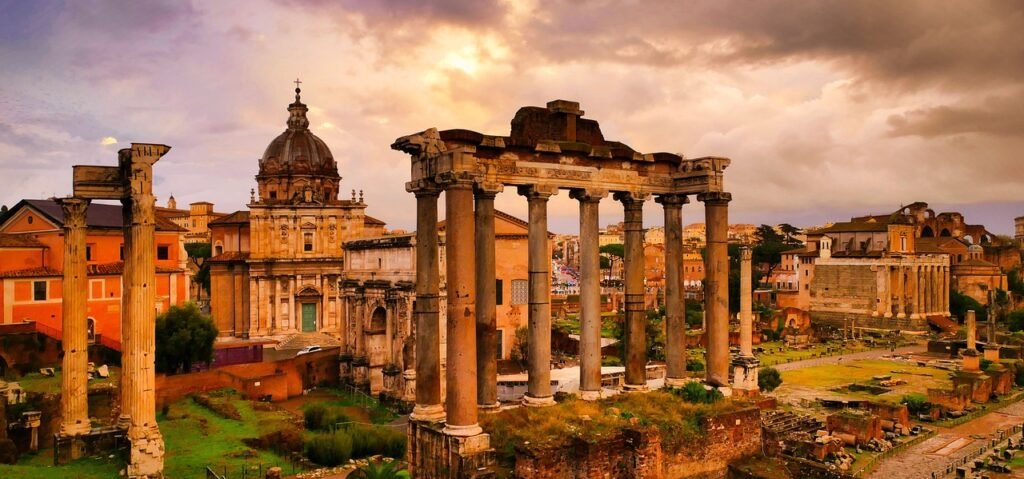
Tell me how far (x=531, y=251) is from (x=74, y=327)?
12077 mm

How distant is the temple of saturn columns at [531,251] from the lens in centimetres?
1433

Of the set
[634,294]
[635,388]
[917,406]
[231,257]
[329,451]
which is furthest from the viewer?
[231,257]

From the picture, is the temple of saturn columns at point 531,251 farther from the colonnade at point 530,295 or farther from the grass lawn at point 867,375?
the grass lawn at point 867,375

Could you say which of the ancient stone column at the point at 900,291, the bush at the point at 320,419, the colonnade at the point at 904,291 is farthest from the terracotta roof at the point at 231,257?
the ancient stone column at the point at 900,291

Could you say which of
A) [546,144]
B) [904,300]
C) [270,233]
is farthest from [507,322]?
[904,300]

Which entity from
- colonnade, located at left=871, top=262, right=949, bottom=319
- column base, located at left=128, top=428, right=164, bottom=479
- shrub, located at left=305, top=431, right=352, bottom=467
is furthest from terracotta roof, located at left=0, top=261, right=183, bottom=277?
colonnade, located at left=871, top=262, right=949, bottom=319

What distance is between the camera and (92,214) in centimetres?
3859

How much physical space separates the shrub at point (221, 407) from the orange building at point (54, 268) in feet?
25.2

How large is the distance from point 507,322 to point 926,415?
2227cm

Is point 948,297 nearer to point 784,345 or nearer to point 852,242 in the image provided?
point 852,242

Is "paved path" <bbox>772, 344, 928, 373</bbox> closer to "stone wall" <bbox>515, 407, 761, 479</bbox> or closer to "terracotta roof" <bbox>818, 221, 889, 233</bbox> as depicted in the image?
"terracotta roof" <bbox>818, 221, 889, 233</bbox>

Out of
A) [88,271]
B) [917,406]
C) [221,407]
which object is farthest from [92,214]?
[917,406]

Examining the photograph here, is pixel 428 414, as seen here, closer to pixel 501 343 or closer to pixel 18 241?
pixel 18 241

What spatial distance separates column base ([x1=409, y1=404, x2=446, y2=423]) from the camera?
1491cm
